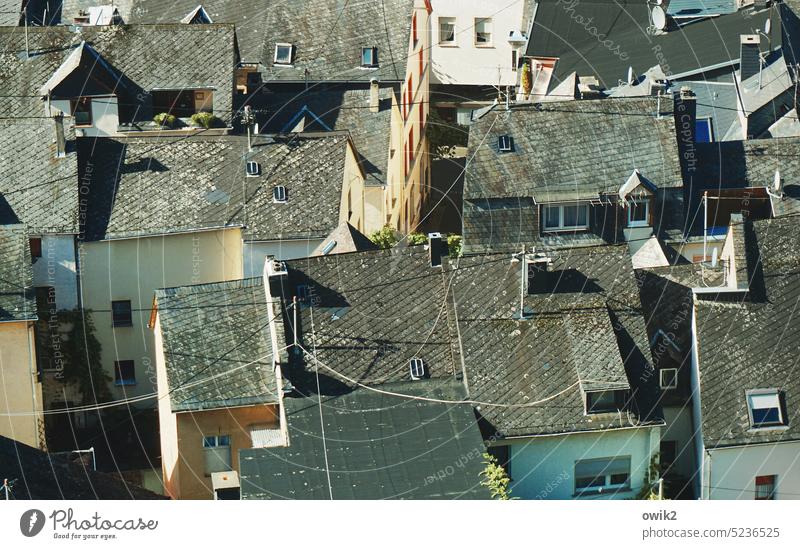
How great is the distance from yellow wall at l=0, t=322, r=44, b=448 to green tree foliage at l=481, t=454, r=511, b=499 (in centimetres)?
481

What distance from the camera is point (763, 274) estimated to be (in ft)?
90.1

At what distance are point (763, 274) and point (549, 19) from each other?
11.4m

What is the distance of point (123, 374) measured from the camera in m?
28.9

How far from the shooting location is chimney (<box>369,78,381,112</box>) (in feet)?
112

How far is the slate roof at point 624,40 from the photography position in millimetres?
Answer: 36375

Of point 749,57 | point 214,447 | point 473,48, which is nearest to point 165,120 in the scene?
point 473,48

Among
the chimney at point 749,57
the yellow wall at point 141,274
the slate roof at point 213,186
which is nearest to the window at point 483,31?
the chimney at point 749,57

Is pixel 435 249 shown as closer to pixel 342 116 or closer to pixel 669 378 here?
pixel 669 378

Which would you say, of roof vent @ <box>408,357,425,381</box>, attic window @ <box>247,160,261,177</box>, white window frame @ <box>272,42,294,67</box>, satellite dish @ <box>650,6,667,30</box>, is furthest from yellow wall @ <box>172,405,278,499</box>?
satellite dish @ <box>650,6,667,30</box>

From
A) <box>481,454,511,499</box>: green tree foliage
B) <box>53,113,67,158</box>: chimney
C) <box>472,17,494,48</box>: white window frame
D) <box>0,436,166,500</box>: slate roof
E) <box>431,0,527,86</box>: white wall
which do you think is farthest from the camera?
<box>472,17,494,48</box>: white window frame

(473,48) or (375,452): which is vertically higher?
(473,48)

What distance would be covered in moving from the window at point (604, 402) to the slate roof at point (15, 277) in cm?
560

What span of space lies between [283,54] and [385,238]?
5970mm

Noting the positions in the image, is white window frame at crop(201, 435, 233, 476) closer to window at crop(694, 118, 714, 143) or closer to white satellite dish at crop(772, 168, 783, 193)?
white satellite dish at crop(772, 168, 783, 193)
